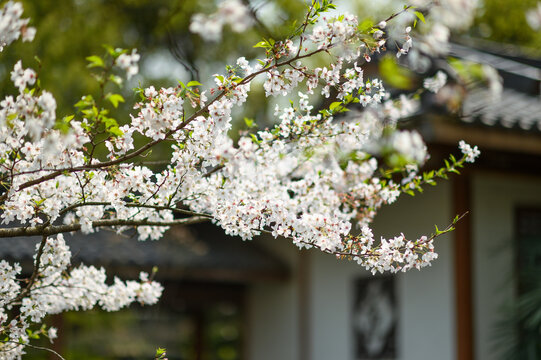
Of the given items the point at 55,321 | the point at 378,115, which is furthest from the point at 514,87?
the point at 55,321

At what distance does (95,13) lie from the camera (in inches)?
442

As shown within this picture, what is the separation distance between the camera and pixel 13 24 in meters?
1.60

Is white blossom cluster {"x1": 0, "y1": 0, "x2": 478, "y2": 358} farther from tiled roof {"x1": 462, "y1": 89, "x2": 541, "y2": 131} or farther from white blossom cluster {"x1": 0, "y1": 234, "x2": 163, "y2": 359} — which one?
tiled roof {"x1": 462, "y1": 89, "x2": 541, "y2": 131}

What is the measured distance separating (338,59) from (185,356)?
1027 centimetres

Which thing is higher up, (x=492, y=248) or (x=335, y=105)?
(x=492, y=248)

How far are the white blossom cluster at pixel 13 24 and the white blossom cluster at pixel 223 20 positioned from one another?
42 centimetres

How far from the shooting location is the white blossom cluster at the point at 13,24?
1573 millimetres

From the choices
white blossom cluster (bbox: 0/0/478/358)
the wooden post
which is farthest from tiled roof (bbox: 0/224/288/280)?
white blossom cluster (bbox: 0/0/478/358)

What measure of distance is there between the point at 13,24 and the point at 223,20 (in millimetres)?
523

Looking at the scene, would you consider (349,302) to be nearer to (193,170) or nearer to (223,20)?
(193,170)

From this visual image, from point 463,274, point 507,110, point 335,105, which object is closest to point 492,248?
point 463,274

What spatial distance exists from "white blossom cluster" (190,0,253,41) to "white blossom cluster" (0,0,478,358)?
21 cm

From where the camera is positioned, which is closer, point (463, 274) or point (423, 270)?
point (463, 274)

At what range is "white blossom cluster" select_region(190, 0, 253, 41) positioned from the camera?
1446mm
